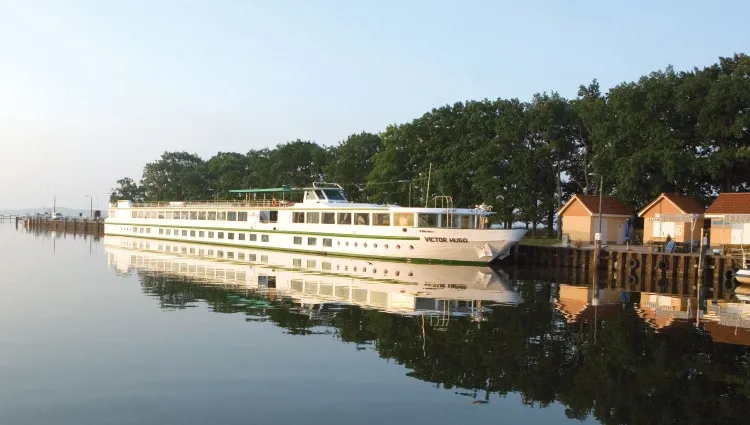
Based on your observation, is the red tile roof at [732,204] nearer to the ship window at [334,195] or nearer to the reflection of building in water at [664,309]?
the reflection of building in water at [664,309]

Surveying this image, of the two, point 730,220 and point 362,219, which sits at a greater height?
point 730,220

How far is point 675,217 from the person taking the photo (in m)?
45.7

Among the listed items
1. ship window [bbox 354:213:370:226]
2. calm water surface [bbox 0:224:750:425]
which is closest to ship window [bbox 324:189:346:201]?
ship window [bbox 354:213:370:226]

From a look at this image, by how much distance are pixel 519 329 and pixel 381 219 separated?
24456mm

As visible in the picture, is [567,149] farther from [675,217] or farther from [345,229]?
[345,229]

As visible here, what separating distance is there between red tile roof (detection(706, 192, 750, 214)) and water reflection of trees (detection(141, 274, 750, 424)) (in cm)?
1929

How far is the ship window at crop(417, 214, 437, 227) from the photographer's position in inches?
1710

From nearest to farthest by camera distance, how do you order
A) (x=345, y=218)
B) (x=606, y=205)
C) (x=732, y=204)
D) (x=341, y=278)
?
(x=341, y=278) < (x=732, y=204) < (x=345, y=218) < (x=606, y=205)

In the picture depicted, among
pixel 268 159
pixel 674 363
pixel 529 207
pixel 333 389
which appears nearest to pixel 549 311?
pixel 674 363

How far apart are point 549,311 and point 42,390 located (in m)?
18.7

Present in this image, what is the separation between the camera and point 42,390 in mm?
14234

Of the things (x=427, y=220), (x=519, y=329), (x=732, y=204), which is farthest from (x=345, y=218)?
(x=519, y=329)

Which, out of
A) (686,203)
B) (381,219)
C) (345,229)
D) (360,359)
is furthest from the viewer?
(345,229)

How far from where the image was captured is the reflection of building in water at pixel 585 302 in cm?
2566
